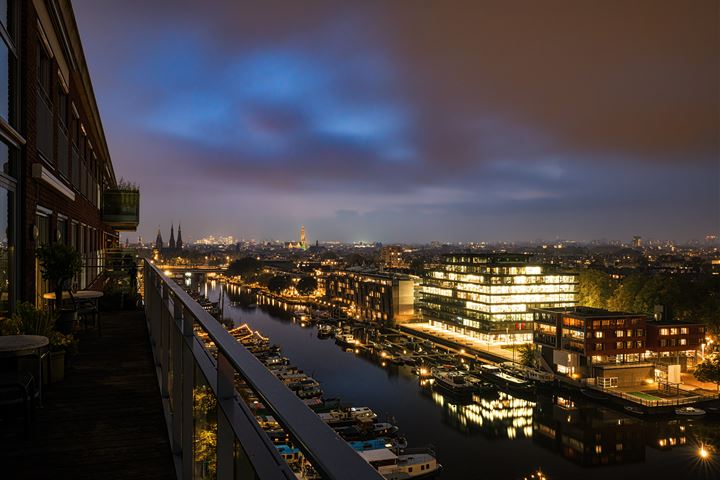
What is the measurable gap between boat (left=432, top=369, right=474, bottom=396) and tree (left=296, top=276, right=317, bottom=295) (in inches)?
2304

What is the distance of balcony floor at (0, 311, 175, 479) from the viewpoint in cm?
325

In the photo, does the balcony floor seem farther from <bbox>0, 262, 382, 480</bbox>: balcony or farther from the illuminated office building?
the illuminated office building

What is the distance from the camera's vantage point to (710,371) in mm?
35938

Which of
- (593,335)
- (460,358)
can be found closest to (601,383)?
(593,335)

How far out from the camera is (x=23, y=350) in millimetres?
3805

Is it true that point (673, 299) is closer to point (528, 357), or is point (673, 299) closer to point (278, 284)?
point (528, 357)

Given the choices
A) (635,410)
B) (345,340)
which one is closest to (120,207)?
(635,410)

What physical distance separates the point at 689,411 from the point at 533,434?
11022 mm

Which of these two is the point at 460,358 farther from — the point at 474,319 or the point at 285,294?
the point at 285,294

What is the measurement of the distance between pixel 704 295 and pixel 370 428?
39.0 m

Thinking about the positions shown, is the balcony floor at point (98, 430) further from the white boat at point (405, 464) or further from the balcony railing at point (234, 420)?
the white boat at point (405, 464)

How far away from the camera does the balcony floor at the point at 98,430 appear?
325 centimetres

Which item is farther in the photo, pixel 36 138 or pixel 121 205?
pixel 121 205

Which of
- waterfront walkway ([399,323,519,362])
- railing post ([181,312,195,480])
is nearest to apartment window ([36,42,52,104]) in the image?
railing post ([181,312,195,480])
